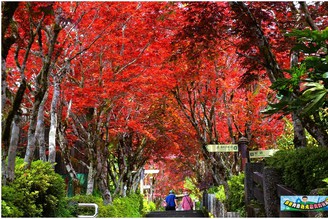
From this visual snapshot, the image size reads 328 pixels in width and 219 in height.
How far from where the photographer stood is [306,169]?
233 inches

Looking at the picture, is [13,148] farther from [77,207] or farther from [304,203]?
[77,207]

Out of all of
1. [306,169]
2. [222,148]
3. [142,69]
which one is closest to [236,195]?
[222,148]

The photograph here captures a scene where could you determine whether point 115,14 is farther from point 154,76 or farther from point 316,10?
point 316,10

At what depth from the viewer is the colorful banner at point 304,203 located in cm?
470

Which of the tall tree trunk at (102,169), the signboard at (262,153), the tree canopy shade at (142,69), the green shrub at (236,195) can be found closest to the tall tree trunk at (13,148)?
the tree canopy shade at (142,69)

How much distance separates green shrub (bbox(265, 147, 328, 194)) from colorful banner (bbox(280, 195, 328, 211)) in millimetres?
409

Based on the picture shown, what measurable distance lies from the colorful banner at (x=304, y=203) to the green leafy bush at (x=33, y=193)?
4049 millimetres

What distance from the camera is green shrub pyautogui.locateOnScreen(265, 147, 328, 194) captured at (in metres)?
5.74

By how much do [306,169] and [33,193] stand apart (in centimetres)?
487

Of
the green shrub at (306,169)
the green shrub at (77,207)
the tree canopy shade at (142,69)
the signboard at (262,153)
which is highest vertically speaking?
the tree canopy shade at (142,69)

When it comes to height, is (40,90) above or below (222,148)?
above

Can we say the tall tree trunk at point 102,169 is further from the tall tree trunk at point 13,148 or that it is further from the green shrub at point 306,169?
the green shrub at point 306,169

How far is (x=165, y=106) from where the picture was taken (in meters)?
21.3

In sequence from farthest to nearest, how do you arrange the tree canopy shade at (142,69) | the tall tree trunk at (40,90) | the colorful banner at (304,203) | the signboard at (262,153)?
1. the signboard at (262,153)
2. the tall tree trunk at (40,90)
3. the tree canopy shade at (142,69)
4. the colorful banner at (304,203)
